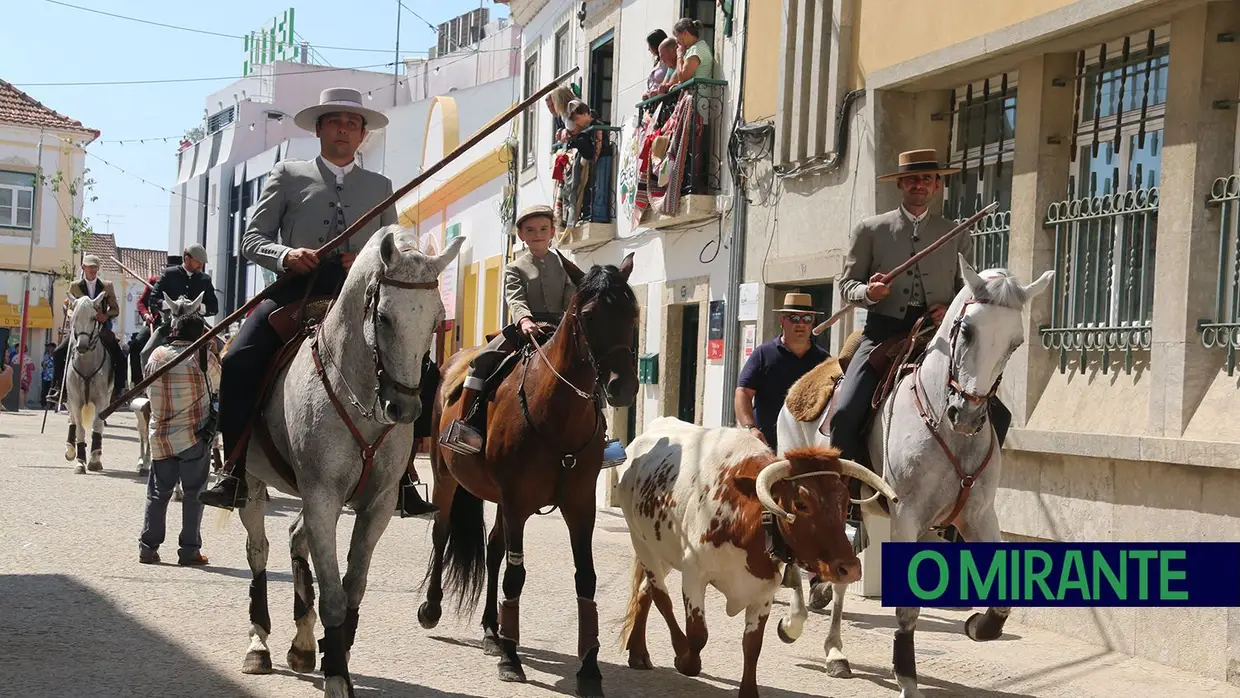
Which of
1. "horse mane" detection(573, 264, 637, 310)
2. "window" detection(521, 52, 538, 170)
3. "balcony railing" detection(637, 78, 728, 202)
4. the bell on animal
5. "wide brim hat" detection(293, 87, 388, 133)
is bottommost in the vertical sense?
the bell on animal

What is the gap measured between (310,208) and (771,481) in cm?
301

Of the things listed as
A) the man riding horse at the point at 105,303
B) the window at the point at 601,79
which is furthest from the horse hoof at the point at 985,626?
the window at the point at 601,79

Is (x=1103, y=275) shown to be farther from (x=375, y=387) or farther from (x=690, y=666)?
(x=375, y=387)

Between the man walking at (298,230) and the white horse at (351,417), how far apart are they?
16 cm

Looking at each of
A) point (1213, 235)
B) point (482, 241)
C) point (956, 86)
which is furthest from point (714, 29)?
point (482, 241)

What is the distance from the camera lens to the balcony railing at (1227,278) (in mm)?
9336

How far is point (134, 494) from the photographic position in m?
16.8

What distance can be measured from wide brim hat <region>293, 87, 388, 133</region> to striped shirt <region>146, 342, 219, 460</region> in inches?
166

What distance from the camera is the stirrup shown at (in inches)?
343

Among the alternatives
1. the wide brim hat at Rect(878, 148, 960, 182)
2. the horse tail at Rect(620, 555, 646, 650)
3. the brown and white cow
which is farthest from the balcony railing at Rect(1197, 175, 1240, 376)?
the horse tail at Rect(620, 555, 646, 650)

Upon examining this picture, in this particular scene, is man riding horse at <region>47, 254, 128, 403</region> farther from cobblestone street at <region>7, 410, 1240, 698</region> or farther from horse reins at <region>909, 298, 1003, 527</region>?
horse reins at <region>909, 298, 1003, 527</region>

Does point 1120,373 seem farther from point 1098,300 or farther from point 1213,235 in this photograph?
point 1213,235

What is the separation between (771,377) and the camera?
11.2m

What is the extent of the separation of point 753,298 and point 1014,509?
17.0 feet
